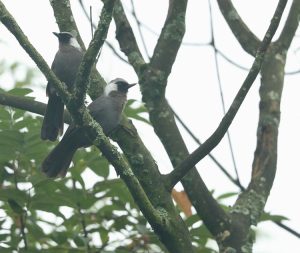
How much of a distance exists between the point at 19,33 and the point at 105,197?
3.92 ft

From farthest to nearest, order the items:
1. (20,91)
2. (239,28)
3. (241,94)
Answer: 1. (239,28)
2. (20,91)
3. (241,94)

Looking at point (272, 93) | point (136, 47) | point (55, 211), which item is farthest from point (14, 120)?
point (272, 93)

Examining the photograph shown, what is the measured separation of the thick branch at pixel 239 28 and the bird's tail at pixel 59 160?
1.39 m

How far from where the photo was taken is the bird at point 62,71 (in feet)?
16.9

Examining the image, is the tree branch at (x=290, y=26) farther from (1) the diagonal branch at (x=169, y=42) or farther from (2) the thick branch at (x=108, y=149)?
(2) the thick branch at (x=108, y=149)

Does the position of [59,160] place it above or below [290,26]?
below

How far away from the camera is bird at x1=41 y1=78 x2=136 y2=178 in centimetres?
418

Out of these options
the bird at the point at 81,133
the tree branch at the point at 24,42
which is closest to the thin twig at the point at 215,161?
the bird at the point at 81,133

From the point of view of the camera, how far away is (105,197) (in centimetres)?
409

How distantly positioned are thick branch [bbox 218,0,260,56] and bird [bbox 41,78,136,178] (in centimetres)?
94

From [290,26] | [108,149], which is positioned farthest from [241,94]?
[290,26]

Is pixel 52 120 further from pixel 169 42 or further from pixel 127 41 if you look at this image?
A: pixel 169 42

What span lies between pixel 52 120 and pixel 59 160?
76 centimetres

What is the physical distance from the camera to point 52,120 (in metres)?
4.95
